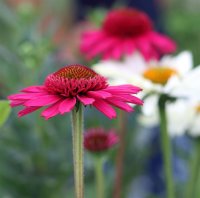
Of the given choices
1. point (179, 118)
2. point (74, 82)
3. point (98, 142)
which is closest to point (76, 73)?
point (74, 82)

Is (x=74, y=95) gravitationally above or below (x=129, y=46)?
below

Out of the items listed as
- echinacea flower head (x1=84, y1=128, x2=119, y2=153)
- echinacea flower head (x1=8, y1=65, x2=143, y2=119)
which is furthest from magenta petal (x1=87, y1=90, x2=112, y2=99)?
echinacea flower head (x1=84, y1=128, x2=119, y2=153)

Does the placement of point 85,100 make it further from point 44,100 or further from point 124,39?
point 124,39

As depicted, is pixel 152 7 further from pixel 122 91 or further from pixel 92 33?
pixel 122 91

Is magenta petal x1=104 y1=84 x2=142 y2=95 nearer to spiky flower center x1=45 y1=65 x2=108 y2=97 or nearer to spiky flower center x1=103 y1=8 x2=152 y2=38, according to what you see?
spiky flower center x1=45 y1=65 x2=108 y2=97

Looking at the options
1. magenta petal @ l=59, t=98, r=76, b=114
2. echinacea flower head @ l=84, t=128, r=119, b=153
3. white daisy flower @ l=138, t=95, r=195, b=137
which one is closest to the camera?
magenta petal @ l=59, t=98, r=76, b=114

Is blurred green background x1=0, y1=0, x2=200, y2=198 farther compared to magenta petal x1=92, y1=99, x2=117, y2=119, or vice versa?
blurred green background x1=0, y1=0, x2=200, y2=198
